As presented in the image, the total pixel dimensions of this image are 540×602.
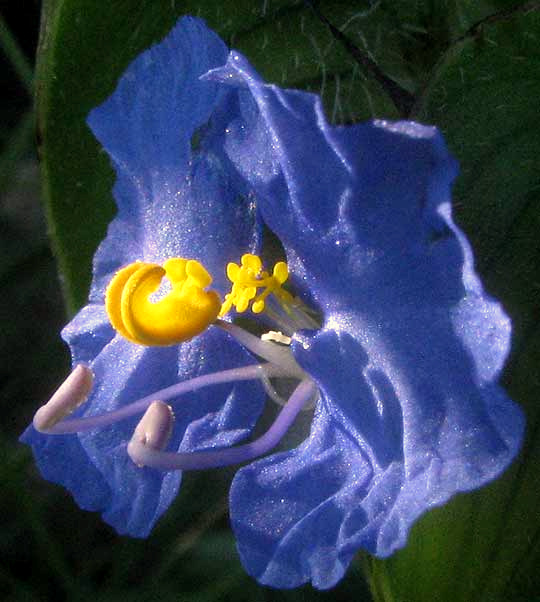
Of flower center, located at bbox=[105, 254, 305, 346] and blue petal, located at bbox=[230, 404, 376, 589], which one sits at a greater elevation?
flower center, located at bbox=[105, 254, 305, 346]

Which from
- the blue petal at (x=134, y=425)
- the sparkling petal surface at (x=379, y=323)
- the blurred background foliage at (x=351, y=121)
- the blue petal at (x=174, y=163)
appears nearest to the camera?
the sparkling petal surface at (x=379, y=323)

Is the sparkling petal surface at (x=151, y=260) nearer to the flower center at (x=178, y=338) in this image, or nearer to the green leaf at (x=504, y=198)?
the flower center at (x=178, y=338)

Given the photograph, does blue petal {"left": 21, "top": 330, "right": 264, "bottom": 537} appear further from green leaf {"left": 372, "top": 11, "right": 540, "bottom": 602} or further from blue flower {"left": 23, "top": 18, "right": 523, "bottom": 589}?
green leaf {"left": 372, "top": 11, "right": 540, "bottom": 602}

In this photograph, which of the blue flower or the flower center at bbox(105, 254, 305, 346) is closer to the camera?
the blue flower

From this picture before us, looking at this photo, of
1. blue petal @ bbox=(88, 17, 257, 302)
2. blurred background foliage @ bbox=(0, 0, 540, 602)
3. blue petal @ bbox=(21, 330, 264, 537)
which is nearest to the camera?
blurred background foliage @ bbox=(0, 0, 540, 602)

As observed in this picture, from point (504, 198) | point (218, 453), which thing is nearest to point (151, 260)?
point (218, 453)

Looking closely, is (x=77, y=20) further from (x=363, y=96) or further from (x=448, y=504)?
(x=448, y=504)

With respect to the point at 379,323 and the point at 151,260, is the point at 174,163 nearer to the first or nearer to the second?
the point at 151,260

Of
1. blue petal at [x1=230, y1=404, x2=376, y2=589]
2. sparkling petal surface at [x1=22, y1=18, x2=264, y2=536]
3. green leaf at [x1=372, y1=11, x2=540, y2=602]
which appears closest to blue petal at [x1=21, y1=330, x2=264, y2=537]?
sparkling petal surface at [x1=22, y1=18, x2=264, y2=536]

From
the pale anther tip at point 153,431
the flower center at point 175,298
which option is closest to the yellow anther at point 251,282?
the flower center at point 175,298
